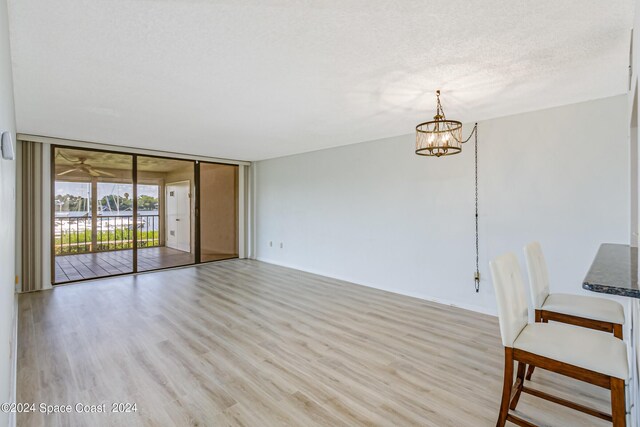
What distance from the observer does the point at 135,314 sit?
3672 millimetres

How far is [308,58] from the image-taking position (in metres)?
2.23

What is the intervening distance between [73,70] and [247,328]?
274 centimetres

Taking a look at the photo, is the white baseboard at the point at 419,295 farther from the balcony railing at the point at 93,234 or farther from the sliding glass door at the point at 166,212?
the balcony railing at the point at 93,234

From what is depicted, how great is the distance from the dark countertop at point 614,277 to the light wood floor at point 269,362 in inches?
40.6

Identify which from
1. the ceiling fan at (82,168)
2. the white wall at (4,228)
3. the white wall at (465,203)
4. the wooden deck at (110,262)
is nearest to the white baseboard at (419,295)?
the white wall at (465,203)

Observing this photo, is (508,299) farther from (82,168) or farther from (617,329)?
(82,168)

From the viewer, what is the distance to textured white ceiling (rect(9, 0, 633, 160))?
1.70 m

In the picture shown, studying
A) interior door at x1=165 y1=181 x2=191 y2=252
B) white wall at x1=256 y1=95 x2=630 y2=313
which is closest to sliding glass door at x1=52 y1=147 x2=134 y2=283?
interior door at x1=165 y1=181 x2=191 y2=252

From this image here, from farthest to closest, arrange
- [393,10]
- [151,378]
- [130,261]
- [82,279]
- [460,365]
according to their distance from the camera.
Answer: [130,261], [82,279], [460,365], [151,378], [393,10]

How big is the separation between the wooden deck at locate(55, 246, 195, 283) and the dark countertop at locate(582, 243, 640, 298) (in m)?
6.42

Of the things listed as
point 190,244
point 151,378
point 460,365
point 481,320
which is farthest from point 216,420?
point 190,244

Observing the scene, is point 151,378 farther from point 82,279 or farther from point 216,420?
point 82,279

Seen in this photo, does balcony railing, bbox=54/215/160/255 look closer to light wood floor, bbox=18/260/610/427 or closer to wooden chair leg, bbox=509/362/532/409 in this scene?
light wood floor, bbox=18/260/610/427

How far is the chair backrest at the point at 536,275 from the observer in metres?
2.17
